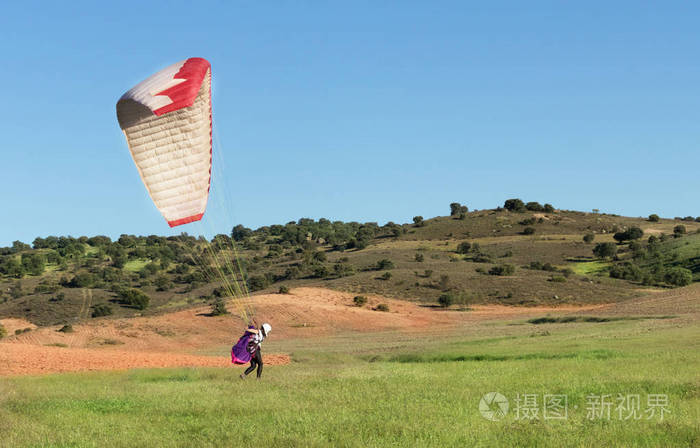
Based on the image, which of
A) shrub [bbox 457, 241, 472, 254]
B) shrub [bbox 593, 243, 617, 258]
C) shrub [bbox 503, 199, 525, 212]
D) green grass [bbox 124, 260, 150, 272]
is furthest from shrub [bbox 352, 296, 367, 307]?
shrub [bbox 503, 199, 525, 212]

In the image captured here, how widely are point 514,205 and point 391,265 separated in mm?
51200

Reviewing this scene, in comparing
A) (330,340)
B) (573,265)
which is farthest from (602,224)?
(330,340)

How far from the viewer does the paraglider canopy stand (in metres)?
18.3

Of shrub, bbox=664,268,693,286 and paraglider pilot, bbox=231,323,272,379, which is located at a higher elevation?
shrub, bbox=664,268,693,286

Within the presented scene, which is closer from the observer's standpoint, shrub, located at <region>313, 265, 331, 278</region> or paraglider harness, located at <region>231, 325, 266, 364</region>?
paraglider harness, located at <region>231, 325, 266, 364</region>

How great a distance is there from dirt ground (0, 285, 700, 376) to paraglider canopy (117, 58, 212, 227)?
1074cm

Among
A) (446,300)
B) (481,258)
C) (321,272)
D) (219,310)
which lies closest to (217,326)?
(219,310)

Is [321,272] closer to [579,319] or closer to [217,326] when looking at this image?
[217,326]

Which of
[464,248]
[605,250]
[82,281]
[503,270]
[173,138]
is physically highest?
[173,138]

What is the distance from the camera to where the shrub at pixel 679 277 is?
68.8m

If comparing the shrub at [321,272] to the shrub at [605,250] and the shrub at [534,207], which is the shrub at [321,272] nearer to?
the shrub at [605,250]

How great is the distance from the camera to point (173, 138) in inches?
747

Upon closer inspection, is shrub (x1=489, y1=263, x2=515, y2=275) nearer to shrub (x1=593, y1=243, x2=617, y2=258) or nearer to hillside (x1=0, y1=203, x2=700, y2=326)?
hillside (x1=0, y1=203, x2=700, y2=326)

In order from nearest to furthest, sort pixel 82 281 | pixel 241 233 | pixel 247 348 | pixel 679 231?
pixel 247 348 < pixel 82 281 < pixel 679 231 < pixel 241 233
